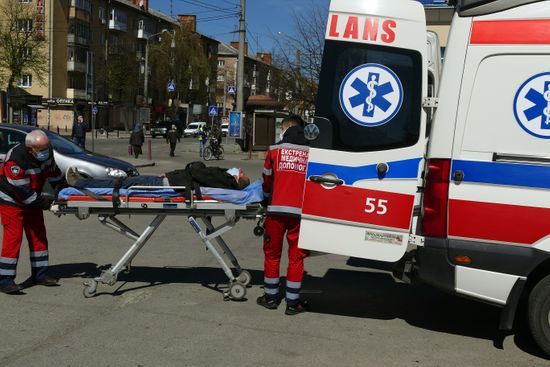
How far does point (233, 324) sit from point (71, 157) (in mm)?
8389

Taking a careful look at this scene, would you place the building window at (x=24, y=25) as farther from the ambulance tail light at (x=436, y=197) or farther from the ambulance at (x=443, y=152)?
the ambulance tail light at (x=436, y=197)

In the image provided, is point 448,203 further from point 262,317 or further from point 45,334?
point 45,334

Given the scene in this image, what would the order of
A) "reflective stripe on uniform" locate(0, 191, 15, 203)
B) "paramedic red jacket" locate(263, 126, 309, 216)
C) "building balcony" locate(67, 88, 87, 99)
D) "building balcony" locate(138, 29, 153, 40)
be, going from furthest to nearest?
"building balcony" locate(138, 29, 153, 40)
"building balcony" locate(67, 88, 87, 99)
"reflective stripe on uniform" locate(0, 191, 15, 203)
"paramedic red jacket" locate(263, 126, 309, 216)

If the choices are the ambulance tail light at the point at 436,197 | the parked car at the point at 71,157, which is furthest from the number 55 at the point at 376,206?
the parked car at the point at 71,157

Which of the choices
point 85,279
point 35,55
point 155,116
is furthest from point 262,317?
point 155,116

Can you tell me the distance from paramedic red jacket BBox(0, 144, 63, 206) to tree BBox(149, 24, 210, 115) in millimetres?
67879

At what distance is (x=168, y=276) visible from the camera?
7.18 metres

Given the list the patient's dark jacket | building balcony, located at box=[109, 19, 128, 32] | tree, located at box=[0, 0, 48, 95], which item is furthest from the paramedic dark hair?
building balcony, located at box=[109, 19, 128, 32]

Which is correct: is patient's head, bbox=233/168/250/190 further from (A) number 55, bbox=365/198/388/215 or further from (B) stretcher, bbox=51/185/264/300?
(A) number 55, bbox=365/198/388/215

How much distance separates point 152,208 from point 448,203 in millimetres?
2774

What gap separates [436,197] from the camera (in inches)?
186

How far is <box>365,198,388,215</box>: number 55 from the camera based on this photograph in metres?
4.99

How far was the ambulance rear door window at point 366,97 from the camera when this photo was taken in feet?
16.1

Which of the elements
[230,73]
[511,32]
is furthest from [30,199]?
[230,73]
